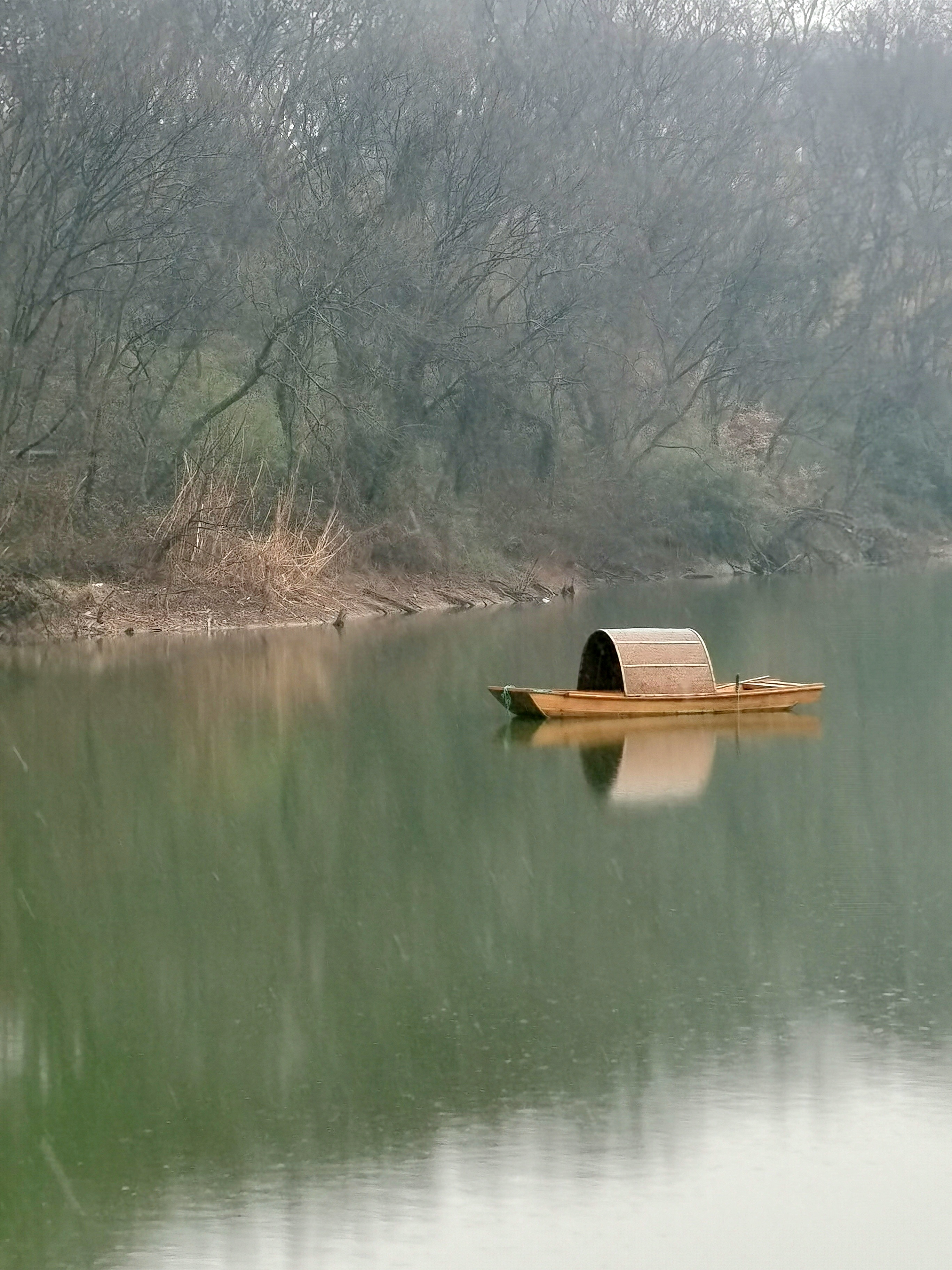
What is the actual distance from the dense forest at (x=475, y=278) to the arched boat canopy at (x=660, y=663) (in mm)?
11814

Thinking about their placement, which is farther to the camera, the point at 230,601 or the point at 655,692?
the point at 230,601

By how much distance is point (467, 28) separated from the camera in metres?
47.2

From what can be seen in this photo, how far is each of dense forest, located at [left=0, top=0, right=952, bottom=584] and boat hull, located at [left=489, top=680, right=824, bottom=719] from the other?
11.4 meters

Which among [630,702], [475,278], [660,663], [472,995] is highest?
[475,278]

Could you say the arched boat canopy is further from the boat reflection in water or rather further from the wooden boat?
the boat reflection in water

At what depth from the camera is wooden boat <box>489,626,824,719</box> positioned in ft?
68.8

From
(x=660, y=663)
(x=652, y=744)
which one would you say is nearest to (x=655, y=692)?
(x=660, y=663)

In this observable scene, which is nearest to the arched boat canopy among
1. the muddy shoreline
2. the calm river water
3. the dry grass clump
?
the calm river water

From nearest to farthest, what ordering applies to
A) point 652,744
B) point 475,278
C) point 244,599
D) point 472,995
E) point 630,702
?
1. point 472,995
2. point 652,744
3. point 630,702
4. point 244,599
5. point 475,278

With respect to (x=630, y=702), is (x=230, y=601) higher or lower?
higher

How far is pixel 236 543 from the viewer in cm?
3312

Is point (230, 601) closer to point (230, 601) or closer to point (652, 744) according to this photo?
point (230, 601)

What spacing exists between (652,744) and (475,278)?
75.6ft

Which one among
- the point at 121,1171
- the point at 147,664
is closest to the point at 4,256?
the point at 147,664
